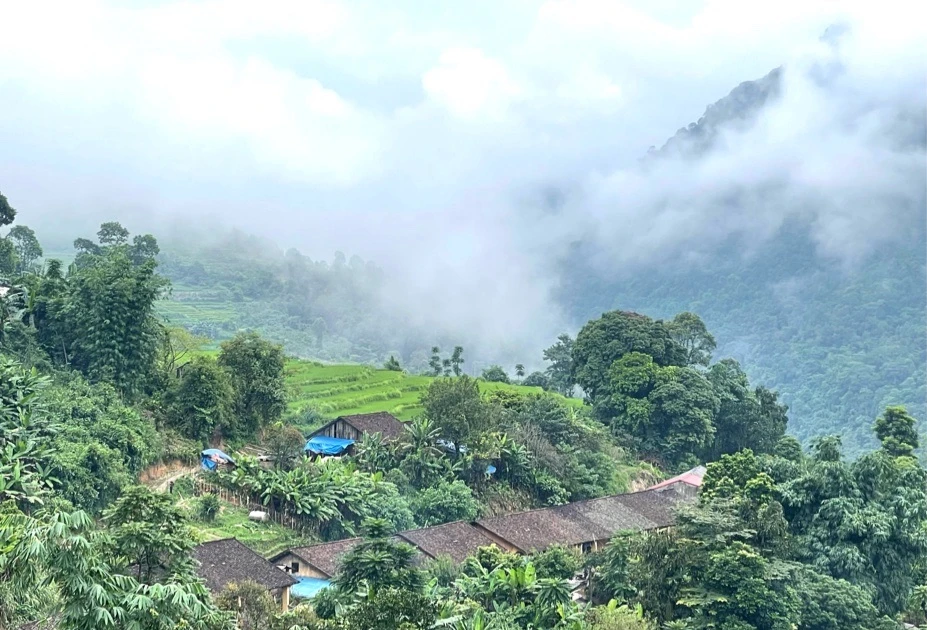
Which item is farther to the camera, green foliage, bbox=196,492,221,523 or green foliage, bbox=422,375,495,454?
green foliage, bbox=422,375,495,454

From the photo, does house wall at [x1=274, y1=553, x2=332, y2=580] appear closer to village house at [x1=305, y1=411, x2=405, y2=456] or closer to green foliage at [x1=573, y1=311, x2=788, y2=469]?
village house at [x1=305, y1=411, x2=405, y2=456]

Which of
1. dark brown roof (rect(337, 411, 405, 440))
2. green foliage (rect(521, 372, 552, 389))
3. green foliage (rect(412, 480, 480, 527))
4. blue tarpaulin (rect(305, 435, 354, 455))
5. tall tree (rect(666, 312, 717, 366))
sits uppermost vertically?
tall tree (rect(666, 312, 717, 366))

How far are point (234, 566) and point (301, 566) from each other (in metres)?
2.61

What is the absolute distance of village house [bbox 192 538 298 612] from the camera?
70.5ft

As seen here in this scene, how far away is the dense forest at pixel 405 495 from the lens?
40.4 feet

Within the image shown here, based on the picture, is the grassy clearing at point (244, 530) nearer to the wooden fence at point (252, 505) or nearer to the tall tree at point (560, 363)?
the wooden fence at point (252, 505)

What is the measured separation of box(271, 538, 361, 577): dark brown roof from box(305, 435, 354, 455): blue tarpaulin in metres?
9.06

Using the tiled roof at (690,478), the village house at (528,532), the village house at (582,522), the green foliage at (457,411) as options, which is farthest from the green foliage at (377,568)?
the tiled roof at (690,478)

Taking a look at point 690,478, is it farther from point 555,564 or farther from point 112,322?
point 112,322

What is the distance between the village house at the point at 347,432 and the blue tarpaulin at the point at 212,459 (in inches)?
171

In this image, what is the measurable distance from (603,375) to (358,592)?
28467 mm

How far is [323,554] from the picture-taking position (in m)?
24.6

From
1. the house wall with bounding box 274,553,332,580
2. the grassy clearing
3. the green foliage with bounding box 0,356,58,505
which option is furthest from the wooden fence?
the green foliage with bounding box 0,356,58,505

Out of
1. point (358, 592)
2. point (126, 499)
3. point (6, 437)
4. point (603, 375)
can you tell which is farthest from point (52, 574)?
point (603, 375)
